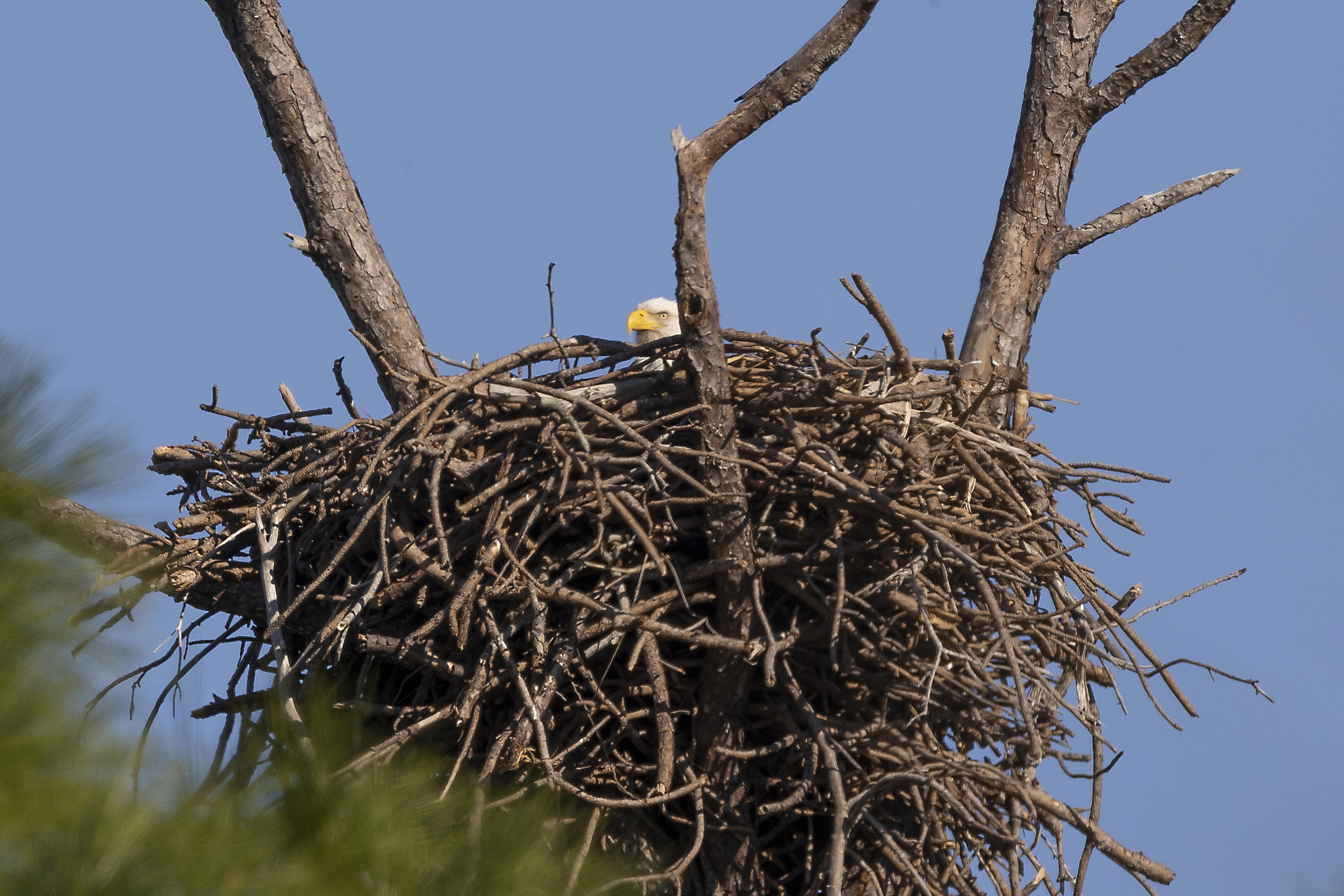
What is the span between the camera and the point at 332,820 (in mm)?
2648

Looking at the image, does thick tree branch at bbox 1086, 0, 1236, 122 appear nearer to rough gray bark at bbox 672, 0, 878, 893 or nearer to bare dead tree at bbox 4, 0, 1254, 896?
bare dead tree at bbox 4, 0, 1254, 896

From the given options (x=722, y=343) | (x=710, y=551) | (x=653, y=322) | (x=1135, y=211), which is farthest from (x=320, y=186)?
(x=1135, y=211)

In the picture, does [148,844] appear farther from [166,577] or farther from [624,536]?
[166,577]

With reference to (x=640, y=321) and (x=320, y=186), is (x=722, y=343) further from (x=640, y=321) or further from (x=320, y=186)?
(x=640, y=321)

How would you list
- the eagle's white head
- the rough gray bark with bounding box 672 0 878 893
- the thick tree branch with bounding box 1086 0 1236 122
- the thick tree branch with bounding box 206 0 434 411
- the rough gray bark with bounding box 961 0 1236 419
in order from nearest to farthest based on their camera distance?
the rough gray bark with bounding box 672 0 878 893 → the thick tree branch with bounding box 206 0 434 411 → the rough gray bark with bounding box 961 0 1236 419 → the thick tree branch with bounding box 1086 0 1236 122 → the eagle's white head

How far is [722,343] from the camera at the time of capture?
3498 millimetres

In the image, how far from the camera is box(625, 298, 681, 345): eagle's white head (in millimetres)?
5895

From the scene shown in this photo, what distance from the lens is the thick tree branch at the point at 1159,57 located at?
16.1 feet

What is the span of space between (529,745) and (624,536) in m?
0.62

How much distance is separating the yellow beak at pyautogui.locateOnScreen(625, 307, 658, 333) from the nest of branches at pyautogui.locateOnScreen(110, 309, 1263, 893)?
196 centimetres

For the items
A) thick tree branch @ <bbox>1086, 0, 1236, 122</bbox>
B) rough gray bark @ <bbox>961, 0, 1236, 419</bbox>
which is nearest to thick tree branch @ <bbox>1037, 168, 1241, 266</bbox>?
rough gray bark @ <bbox>961, 0, 1236, 419</bbox>

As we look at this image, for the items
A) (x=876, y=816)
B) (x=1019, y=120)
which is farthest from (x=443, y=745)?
(x=1019, y=120)

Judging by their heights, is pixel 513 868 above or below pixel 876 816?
below

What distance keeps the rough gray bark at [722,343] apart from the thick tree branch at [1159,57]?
172cm
